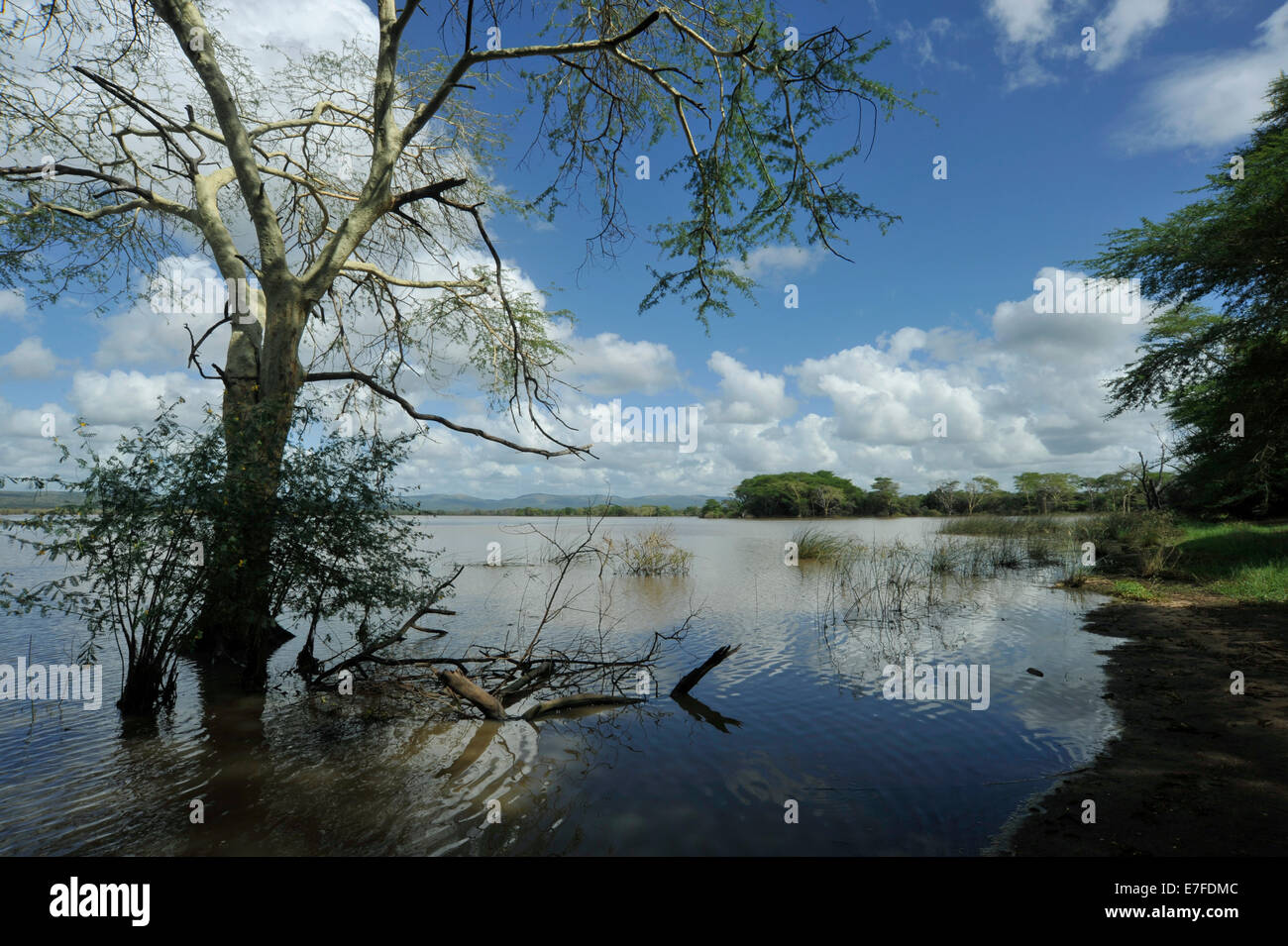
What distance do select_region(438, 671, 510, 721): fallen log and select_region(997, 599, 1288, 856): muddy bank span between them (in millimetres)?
4536

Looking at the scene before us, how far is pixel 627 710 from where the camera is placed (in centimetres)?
645

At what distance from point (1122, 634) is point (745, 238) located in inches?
358

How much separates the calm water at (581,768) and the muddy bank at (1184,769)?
29 cm

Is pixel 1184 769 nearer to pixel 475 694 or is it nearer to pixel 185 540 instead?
pixel 475 694

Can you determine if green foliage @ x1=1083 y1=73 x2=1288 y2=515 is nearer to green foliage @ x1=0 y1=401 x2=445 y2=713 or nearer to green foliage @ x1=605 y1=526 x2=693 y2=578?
green foliage @ x1=605 y1=526 x2=693 y2=578

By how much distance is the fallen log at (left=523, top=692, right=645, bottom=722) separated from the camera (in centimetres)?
614

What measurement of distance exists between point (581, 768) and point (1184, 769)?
191 inches

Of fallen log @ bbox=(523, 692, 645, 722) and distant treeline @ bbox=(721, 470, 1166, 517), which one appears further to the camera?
distant treeline @ bbox=(721, 470, 1166, 517)

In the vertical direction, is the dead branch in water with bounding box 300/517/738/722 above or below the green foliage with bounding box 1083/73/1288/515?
below

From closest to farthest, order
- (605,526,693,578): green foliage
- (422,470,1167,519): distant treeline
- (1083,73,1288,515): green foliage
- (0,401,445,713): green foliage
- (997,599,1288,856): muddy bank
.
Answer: (997,599,1288,856): muddy bank → (0,401,445,713): green foliage → (1083,73,1288,515): green foliage → (605,526,693,578): green foliage → (422,470,1167,519): distant treeline

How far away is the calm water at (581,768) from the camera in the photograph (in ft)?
12.9

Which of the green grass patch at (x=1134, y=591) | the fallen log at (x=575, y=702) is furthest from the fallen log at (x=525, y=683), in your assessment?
the green grass patch at (x=1134, y=591)

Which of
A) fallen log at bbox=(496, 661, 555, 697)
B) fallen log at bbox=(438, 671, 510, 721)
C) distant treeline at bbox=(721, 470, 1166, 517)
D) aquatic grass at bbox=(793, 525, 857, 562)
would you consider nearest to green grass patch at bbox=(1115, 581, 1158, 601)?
aquatic grass at bbox=(793, 525, 857, 562)

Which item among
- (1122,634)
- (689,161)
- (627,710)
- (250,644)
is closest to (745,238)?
(689,161)
